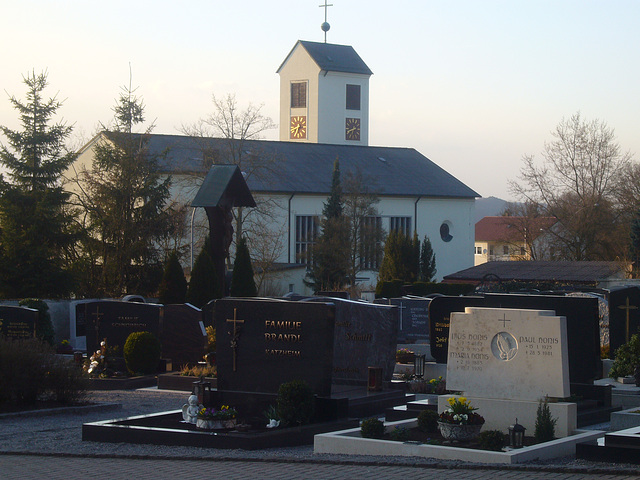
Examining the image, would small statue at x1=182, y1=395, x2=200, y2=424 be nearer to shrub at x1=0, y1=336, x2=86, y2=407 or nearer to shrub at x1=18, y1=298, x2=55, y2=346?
shrub at x1=0, y1=336, x2=86, y2=407

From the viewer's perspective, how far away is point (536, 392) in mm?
9656

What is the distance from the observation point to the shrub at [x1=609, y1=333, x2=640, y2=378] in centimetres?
1351

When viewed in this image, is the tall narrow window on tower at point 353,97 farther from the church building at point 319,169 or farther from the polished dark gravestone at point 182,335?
the polished dark gravestone at point 182,335

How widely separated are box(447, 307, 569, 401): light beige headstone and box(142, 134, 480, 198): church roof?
133ft

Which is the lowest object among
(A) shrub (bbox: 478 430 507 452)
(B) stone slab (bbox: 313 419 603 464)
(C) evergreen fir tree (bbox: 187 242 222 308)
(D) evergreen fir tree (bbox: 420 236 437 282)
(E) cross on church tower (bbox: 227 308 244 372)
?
(B) stone slab (bbox: 313 419 603 464)

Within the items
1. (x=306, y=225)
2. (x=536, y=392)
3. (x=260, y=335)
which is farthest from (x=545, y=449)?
(x=306, y=225)

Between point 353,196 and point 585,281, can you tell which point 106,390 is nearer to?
point 585,281

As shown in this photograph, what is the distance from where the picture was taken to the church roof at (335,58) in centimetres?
7038

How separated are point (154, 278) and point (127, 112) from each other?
852 cm

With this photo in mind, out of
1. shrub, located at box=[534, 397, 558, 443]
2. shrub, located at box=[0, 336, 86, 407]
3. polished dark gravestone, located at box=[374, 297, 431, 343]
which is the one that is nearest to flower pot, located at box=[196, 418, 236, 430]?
shrub, located at box=[0, 336, 86, 407]

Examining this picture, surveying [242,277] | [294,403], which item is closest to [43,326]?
[242,277]

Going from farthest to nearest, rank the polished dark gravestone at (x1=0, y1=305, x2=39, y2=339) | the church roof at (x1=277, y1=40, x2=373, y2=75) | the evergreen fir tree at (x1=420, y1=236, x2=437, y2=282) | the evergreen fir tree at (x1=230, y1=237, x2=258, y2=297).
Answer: the church roof at (x1=277, y1=40, x2=373, y2=75) → the evergreen fir tree at (x1=420, y1=236, x2=437, y2=282) → the evergreen fir tree at (x1=230, y1=237, x2=258, y2=297) → the polished dark gravestone at (x1=0, y1=305, x2=39, y2=339)

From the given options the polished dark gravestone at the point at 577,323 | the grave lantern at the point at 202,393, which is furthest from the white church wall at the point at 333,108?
the grave lantern at the point at 202,393

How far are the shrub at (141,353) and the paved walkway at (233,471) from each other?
780cm
